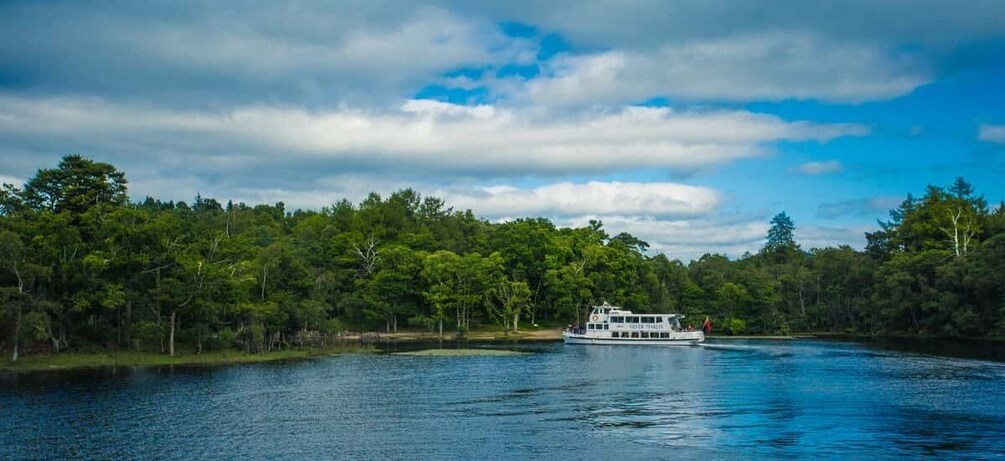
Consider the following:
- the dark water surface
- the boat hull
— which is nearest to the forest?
the dark water surface

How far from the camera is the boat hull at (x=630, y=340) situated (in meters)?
108

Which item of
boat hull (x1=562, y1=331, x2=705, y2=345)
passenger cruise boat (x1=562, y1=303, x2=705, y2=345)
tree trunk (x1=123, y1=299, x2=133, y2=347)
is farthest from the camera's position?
passenger cruise boat (x1=562, y1=303, x2=705, y2=345)

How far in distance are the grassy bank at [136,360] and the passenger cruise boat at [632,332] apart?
129ft

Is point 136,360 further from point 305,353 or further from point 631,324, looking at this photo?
point 631,324

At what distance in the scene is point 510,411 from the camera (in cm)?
4841

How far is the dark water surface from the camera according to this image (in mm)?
38281

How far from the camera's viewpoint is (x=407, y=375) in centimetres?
6738

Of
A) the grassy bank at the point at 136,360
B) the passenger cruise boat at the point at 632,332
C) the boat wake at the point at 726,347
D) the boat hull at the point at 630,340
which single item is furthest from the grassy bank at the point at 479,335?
the grassy bank at the point at 136,360

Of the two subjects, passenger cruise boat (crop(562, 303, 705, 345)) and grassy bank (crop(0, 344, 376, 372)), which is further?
passenger cruise boat (crop(562, 303, 705, 345))

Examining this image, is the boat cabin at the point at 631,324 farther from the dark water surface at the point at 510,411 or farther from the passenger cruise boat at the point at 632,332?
the dark water surface at the point at 510,411

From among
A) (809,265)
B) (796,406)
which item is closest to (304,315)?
(796,406)

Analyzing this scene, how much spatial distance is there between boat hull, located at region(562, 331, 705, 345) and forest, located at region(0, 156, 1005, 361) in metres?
18.5

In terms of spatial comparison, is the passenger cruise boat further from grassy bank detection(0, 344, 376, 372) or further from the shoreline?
grassy bank detection(0, 344, 376, 372)

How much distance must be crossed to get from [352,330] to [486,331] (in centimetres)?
2135
